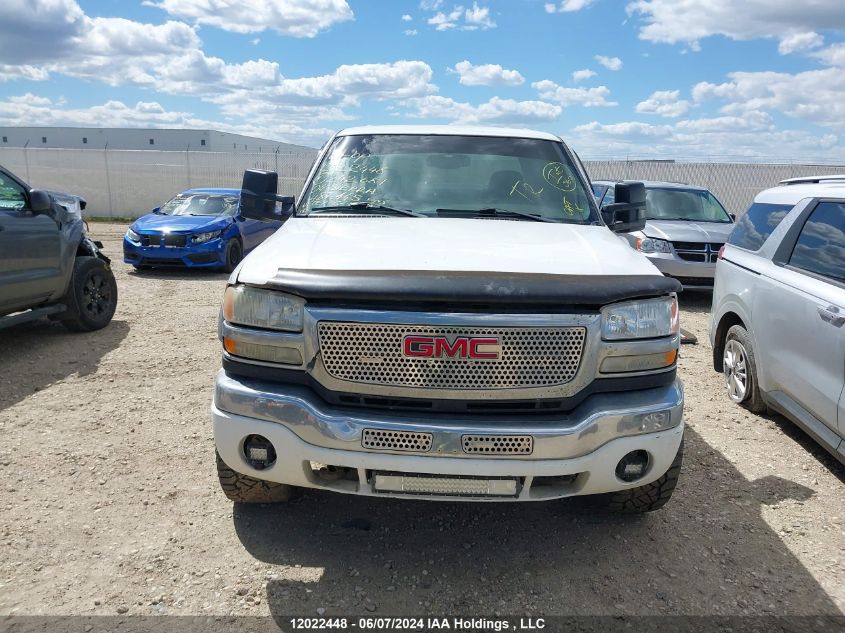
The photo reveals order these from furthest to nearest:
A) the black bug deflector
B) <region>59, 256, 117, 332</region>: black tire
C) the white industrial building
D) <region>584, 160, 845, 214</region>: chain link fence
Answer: the white industrial building → <region>584, 160, 845, 214</region>: chain link fence → <region>59, 256, 117, 332</region>: black tire → the black bug deflector

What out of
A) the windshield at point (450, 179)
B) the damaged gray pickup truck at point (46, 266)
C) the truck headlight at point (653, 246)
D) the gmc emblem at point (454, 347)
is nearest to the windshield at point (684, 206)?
the truck headlight at point (653, 246)

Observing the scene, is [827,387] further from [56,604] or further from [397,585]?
[56,604]

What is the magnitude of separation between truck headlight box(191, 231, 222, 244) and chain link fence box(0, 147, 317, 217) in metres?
12.0

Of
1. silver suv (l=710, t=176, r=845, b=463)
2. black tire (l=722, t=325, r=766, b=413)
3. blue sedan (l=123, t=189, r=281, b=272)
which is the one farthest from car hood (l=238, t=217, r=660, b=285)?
blue sedan (l=123, t=189, r=281, b=272)

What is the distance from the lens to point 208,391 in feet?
17.3

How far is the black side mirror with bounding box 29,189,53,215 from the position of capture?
20.2 ft

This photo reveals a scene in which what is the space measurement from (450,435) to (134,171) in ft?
81.6

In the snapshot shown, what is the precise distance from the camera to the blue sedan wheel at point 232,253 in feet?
38.6

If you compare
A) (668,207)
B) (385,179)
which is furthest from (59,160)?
(385,179)

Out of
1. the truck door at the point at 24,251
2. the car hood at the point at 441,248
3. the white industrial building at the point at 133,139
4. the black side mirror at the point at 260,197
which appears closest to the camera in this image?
the car hood at the point at 441,248

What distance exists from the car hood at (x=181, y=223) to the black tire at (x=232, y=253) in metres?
0.35

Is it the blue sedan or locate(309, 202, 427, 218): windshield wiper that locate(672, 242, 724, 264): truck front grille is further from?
the blue sedan

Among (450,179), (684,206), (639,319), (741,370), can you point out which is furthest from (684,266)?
(639,319)

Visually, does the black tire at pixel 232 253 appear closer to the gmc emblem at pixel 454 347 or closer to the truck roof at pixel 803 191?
the truck roof at pixel 803 191
